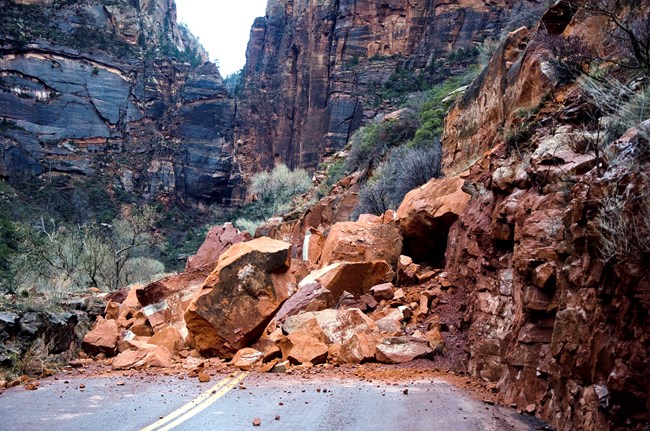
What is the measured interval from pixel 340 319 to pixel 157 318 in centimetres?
476

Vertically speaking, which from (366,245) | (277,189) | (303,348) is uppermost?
(366,245)

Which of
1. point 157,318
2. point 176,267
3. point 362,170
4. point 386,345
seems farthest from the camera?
point 176,267

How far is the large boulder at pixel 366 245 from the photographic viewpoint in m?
13.4

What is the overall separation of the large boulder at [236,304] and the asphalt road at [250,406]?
171 centimetres

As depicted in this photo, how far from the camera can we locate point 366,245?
13.5 meters

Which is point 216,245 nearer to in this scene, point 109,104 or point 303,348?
point 303,348

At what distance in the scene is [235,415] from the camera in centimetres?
527

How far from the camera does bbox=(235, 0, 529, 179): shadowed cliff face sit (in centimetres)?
5734

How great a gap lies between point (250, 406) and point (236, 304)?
365cm

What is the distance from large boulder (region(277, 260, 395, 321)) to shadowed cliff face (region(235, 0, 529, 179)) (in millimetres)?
45426

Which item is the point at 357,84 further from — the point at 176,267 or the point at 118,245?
the point at 118,245

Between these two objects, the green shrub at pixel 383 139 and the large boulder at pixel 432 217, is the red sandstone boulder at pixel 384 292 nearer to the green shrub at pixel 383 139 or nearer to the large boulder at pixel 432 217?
the large boulder at pixel 432 217

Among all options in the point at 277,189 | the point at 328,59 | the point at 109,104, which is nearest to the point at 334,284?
the point at 277,189

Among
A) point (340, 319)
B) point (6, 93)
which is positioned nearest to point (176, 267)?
point (6, 93)
